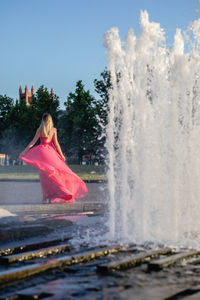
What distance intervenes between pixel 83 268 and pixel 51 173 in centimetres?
694

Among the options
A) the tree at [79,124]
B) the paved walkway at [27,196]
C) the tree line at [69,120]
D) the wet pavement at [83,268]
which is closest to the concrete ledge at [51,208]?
the paved walkway at [27,196]

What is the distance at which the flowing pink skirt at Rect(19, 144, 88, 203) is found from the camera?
11984mm

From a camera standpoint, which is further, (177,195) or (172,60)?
(172,60)

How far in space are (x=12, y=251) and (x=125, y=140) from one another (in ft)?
11.7

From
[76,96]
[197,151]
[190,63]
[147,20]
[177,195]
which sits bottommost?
[177,195]

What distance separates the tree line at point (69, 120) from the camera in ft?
160

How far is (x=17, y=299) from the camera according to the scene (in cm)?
388

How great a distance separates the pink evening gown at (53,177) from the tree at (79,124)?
35935 millimetres

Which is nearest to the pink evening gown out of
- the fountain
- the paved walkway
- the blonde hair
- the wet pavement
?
the blonde hair

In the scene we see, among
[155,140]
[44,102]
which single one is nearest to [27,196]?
[155,140]

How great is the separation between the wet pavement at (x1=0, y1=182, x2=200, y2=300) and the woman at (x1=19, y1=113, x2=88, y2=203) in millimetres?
3987

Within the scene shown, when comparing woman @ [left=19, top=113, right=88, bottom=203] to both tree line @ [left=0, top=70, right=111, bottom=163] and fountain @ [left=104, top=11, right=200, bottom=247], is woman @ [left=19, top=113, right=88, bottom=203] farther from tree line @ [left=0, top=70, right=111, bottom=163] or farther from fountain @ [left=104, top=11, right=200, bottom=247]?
tree line @ [left=0, top=70, right=111, bottom=163]

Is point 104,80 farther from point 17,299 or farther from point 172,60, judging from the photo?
point 17,299

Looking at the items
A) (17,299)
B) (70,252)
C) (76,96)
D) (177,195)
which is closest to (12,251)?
(70,252)
